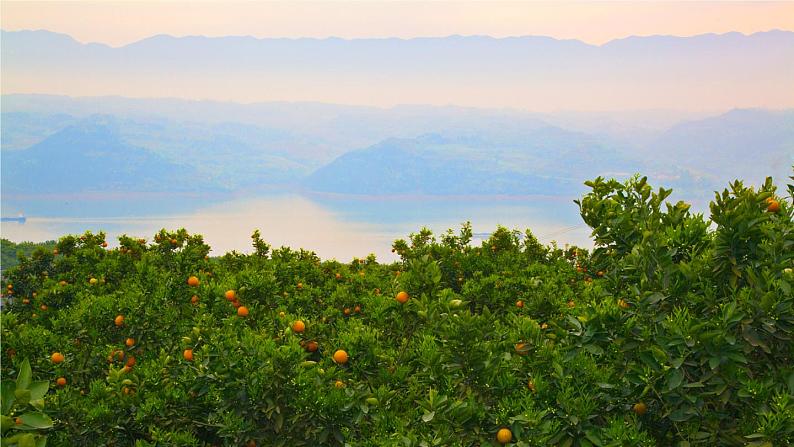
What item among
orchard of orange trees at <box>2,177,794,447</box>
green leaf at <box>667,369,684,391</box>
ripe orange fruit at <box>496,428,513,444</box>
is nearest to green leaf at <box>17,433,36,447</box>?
orchard of orange trees at <box>2,177,794,447</box>

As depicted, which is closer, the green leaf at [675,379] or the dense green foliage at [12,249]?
the green leaf at [675,379]

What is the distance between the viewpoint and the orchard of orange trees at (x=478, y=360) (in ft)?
11.0

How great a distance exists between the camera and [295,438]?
4.03 metres

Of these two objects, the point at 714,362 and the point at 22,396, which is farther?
the point at 714,362

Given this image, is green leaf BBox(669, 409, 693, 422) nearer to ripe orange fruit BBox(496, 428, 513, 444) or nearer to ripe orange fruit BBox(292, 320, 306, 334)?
ripe orange fruit BBox(496, 428, 513, 444)

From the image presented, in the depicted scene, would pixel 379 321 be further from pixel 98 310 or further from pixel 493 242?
pixel 493 242

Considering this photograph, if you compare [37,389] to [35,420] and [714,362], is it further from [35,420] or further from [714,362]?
[714,362]

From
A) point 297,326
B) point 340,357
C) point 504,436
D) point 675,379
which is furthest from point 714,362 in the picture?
point 297,326

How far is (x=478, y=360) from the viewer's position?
12.0ft

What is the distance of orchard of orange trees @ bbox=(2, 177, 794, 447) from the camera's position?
11.0ft

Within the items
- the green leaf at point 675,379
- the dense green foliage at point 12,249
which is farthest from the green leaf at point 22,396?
the dense green foliage at point 12,249

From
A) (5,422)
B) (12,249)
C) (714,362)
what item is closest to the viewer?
(5,422)


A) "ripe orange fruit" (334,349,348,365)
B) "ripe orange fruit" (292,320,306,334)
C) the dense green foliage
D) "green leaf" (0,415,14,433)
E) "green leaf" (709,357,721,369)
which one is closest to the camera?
"green leaf" (0,415,14,433)

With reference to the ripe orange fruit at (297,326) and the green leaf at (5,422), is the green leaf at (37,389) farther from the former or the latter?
the ripe orange fruit at (297,326)
